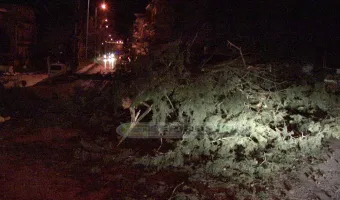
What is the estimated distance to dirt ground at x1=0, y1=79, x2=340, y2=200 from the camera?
16.1 feet

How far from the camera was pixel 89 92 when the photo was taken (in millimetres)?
10227

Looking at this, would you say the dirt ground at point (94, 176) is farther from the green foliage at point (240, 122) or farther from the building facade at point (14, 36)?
the building facade at point (14, 36)

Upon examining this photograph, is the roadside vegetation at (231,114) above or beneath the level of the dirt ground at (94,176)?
above

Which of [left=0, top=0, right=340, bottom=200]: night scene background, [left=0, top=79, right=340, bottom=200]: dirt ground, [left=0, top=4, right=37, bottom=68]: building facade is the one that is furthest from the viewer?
[left=0, top=4, right=37, bottom=68]: building facade

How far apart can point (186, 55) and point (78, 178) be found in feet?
10.7

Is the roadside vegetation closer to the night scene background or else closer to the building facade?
the night scene background

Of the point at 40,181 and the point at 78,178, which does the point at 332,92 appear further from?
the point at 40,181

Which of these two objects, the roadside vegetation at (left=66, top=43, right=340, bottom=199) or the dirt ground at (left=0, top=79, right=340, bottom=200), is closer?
the dirt ground at (left=0, top=79, right=340, bottom=200)

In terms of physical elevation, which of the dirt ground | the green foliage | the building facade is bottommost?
the dirt ground

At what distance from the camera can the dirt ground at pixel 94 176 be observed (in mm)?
4906

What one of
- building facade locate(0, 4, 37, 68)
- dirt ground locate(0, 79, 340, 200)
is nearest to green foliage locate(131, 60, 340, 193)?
dirt ground locate(0, 79, 340, 200)

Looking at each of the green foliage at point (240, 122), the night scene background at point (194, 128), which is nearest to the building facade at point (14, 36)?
the night scene background at point (194, 128)

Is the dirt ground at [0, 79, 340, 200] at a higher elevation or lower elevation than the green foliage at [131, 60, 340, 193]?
lower

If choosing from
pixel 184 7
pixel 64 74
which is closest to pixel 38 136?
pixel 184 7
